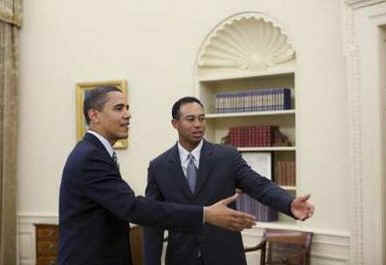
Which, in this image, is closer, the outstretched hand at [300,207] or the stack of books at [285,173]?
the outstretched hand at [300,207]

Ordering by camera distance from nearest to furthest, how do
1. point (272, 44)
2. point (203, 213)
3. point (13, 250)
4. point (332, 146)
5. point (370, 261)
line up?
1. point (203, 213)
2. point (370, 261)
3. point (332, 146)
4. point (272, 44)
5. point (13, 250)

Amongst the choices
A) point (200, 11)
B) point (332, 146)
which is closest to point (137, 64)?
point (200, 11)

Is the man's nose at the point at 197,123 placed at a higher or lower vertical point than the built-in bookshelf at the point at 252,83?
lower

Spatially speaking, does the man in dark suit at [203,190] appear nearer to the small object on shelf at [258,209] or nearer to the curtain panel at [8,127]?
the small object on shelf at [258,209]

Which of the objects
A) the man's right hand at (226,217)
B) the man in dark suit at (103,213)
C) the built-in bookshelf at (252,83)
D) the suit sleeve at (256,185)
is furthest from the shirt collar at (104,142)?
the built-in bookshelf at (252,83)

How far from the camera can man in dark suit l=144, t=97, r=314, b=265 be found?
8.36ft

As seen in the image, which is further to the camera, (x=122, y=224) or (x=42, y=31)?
(x=42, y=31)

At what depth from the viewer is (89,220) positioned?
6.51 feet

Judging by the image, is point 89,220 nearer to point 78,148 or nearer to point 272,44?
point 78,148

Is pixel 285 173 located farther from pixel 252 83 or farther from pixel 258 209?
pixel 252 83

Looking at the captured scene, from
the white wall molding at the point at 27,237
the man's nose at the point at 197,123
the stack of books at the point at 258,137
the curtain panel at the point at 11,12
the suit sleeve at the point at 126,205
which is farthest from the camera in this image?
the white wall molding at the point at 27,237

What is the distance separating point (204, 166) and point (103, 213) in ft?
2.50

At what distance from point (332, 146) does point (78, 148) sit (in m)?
2.63

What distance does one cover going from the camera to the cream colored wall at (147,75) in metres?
4.16
